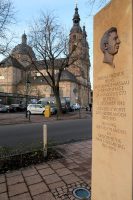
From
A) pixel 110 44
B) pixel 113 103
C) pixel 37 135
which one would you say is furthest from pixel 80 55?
pixel 113 103

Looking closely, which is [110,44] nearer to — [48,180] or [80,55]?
[48,180]

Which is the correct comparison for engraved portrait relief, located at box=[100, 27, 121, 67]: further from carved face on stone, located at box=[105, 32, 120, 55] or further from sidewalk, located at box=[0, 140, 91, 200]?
sidewalk, located at box=[0, 140, 91, 200]

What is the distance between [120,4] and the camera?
3.28 metres

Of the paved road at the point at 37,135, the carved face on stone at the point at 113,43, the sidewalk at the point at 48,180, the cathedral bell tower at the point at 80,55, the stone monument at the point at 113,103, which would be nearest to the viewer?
the stone monument at the point at 113,103

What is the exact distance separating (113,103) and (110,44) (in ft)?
2.75

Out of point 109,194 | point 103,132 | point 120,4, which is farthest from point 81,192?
point 120,4

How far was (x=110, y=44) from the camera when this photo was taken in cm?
347

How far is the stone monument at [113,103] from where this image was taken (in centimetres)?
310

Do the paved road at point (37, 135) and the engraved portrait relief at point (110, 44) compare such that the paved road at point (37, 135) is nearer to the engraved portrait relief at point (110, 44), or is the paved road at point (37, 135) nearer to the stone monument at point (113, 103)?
the stone monument at point (113, 103)

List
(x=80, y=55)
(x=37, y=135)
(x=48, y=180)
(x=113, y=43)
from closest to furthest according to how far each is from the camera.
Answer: (x=113, y=43), (x=48, y=180), (x=37, y=135), (x=80, y=55)

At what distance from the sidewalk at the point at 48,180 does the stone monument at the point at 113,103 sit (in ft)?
3.30

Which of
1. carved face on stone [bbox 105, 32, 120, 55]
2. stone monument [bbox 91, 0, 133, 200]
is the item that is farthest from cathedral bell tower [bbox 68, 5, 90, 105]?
carved face on stone [bbox 105, 32, 120, 55]

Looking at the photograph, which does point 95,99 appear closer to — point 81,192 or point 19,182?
point 81,192

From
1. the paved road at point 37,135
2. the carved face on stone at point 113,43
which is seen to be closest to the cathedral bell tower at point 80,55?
the paved road at point 37,135
